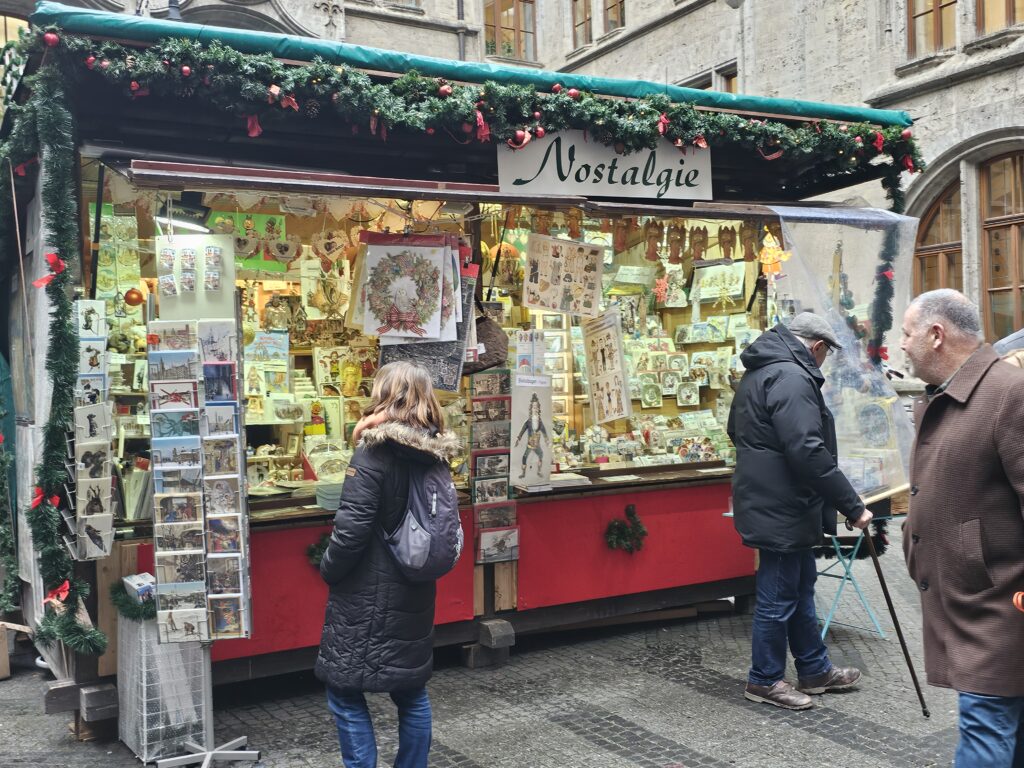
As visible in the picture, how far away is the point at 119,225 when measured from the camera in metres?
Answer: 5.11

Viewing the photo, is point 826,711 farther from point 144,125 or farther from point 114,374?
point 144,125

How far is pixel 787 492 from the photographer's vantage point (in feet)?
16.0

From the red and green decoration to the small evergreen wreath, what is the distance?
7.72 ft

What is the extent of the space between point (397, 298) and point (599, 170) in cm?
143

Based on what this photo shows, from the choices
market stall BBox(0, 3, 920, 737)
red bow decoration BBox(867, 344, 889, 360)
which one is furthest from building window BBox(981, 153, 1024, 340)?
red bow decoration BBox(867, 344, 889, 360)

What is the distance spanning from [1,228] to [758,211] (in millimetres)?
4562

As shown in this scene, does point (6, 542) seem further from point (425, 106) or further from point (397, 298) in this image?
point (425, 106)

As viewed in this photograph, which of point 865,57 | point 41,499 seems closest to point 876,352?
point 41,499

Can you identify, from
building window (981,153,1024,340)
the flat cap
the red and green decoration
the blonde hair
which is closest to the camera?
the blonde hair

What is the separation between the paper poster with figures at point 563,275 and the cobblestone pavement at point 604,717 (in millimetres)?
2197

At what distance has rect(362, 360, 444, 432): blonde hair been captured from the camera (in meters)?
3.54

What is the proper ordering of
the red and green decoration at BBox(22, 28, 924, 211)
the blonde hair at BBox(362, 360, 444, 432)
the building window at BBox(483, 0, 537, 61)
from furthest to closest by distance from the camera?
the building window at BBox(483, 0, 537, 61), the red and green decoration at BBox(22, 28, 924, 211), the blonde hair at BBox(362, 360, 444, 432)

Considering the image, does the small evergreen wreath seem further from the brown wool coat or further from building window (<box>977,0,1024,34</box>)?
building window (<box>977,0,1024,34</box>)

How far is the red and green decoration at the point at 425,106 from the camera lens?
174 inches
